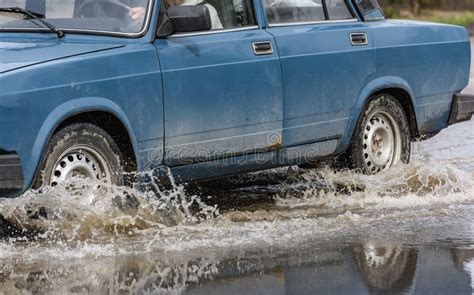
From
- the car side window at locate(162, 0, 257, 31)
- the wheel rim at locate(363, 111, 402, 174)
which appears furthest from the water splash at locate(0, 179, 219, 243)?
the wheel rim at locate(363, 111, 402, 174)

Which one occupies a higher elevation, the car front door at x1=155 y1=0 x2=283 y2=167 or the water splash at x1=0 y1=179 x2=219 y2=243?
the car front door at x1=155 y1=0 x2=283 y2=167

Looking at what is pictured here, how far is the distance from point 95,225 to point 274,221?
1195 mm

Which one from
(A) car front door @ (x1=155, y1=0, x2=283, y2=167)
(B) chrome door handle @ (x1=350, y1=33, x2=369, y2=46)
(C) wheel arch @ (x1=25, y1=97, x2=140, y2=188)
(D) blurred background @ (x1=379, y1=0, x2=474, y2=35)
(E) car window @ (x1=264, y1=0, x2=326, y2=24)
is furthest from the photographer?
(D) blurred background @ (x1=379, y1=0, x2=474, y2=35)

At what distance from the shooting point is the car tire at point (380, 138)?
28.5 ft

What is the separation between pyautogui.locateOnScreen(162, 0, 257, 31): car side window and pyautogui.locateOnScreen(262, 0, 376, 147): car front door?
0.52 ft

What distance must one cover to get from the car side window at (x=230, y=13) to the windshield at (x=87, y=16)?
1.65ft

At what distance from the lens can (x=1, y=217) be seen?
703 centimetres

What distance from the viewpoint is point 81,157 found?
6875 mm

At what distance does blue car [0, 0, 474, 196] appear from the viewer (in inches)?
260

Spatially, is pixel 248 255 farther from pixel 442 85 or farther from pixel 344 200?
pixel 442 85

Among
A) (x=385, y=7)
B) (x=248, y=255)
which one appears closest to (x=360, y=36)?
(x=248, y=255)

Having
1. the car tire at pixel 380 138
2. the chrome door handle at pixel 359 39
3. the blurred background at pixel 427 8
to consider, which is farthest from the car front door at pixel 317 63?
the blurred background at pixel 427 8

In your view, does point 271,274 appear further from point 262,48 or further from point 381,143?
point 381,143

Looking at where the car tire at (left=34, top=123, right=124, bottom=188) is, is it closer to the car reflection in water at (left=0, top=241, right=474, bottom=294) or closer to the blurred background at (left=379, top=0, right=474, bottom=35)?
the car reflection in water at (left=0, top=241, right=474, bottom=294)
